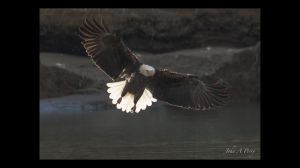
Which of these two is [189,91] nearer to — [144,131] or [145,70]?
[145,70]

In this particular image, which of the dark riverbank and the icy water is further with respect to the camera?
the dark riverbank

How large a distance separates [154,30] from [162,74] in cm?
360

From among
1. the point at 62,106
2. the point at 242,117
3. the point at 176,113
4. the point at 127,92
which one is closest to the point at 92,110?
the point at 62,106

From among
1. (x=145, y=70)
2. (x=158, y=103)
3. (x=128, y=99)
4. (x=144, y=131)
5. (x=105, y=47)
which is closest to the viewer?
(x=105, y=47)

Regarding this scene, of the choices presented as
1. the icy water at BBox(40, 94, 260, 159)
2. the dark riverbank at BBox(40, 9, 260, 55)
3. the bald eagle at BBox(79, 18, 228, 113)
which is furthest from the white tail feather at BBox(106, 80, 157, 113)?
the dark riverbank at BBox(40, 9, 260, 55)

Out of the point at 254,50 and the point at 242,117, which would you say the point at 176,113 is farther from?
the point at 254,50

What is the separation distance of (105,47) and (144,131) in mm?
1818

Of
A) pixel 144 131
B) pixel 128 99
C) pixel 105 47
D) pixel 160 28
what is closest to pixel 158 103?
pixel 144 131

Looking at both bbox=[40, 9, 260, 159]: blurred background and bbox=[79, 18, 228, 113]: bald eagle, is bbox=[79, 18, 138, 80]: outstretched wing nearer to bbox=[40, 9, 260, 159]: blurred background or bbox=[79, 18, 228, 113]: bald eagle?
bbox=[79, 18, 228, 113]: bald eagle

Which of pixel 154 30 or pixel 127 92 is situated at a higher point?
pixel 154 30

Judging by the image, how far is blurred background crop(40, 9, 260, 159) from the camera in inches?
295

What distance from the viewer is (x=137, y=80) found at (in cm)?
671

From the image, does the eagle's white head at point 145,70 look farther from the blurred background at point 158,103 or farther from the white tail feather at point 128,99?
the blurred background at point 158,103

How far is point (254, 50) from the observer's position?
10266 millimetres
